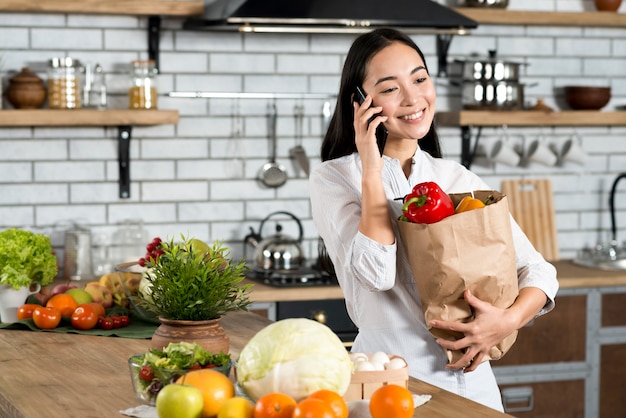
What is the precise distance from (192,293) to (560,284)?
2.69 metres

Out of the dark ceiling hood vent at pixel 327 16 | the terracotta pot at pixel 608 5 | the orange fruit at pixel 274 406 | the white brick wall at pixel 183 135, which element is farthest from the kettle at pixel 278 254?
the orange fruit at pixel 274 406

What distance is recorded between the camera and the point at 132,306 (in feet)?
9.68

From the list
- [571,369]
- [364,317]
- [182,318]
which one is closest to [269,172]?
[571,369]

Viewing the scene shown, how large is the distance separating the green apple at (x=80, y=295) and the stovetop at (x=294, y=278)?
4.25 ft

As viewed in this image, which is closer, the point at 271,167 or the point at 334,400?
the point at 334,400

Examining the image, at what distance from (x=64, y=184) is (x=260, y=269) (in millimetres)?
955

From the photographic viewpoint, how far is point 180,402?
162 centimetres

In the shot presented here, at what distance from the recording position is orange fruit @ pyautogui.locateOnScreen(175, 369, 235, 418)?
1.66 m

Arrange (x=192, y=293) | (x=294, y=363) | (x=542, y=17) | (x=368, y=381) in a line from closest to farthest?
(x=294, y=363), (x=368, y=381), (x=192, y=293), (x=542, y=17)

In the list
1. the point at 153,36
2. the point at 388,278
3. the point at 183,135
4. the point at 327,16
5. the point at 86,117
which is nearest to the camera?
the point at 388,278

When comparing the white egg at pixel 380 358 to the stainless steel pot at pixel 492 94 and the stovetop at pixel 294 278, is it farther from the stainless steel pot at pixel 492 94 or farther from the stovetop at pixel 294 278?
the stainless steel pot at pixel 492 94

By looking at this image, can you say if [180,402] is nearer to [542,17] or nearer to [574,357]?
[574,357]

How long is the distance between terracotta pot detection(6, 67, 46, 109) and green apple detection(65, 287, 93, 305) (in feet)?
4.93

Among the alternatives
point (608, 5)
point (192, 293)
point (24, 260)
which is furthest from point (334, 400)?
point (608, 5)
